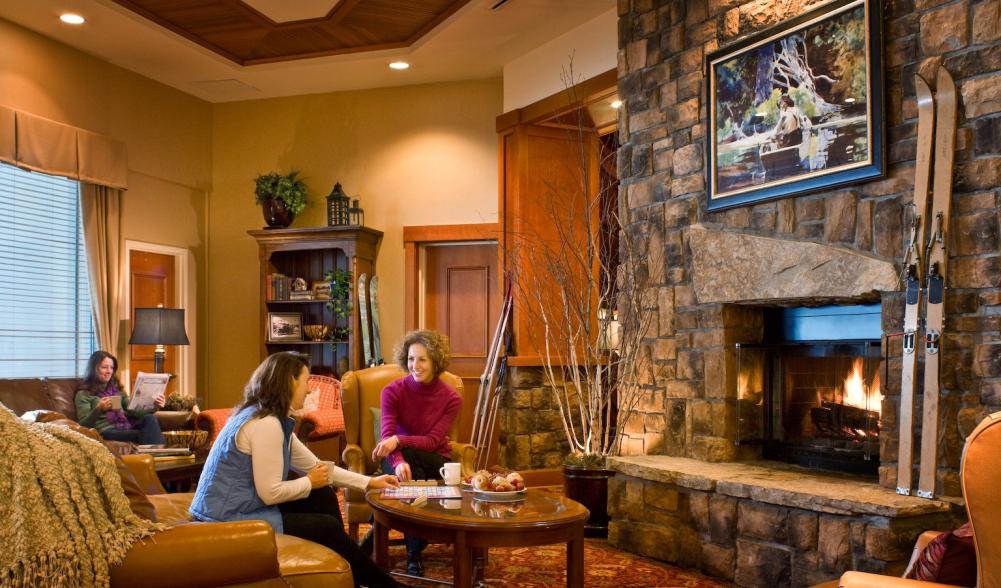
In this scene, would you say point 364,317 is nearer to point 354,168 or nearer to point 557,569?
point 354,168

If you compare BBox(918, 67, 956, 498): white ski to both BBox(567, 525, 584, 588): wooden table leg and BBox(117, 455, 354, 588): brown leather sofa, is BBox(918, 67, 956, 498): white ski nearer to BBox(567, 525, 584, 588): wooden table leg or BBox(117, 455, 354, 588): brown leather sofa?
BBox(567, 525, 584, 588): wooden table leg

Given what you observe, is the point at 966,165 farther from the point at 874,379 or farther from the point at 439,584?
the point at 439,584

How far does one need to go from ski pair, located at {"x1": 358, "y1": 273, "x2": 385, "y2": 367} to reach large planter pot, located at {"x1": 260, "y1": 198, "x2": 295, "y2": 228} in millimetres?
874

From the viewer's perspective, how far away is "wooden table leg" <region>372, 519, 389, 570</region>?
3.48m

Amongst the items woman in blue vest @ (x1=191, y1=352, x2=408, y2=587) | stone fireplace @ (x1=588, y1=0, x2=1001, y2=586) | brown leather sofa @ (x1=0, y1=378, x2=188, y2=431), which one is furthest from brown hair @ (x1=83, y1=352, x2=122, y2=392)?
stone fireplace @ (x1=588, y1=0, x2=1001, y2=586)

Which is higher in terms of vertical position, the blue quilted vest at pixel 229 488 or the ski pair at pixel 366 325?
the ski pair at pixel 366 325

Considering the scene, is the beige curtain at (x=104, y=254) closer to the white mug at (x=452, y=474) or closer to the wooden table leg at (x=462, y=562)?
the white mug at (x=452, y=474)

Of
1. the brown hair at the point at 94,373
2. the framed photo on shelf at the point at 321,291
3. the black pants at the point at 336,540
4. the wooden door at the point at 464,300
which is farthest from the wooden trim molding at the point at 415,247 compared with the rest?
the black pants at the point at 336,540

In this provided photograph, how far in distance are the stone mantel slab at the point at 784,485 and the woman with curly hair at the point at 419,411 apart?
0.98m

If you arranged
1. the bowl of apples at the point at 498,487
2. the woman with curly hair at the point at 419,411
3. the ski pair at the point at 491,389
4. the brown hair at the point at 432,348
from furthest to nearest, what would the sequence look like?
the ski pair at the point at 491,389 → the brown hair at the point at 432,348 → the woman with curly hair at the point at 419,411 → the bowl of apples at the point at 498,487

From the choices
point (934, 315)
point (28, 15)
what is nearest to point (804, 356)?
point (934, 315)

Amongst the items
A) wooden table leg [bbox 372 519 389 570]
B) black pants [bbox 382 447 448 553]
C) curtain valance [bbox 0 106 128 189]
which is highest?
curtain valance [bbox 0 106 128 189]

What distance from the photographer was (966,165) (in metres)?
3.36

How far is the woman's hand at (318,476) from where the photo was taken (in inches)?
122
